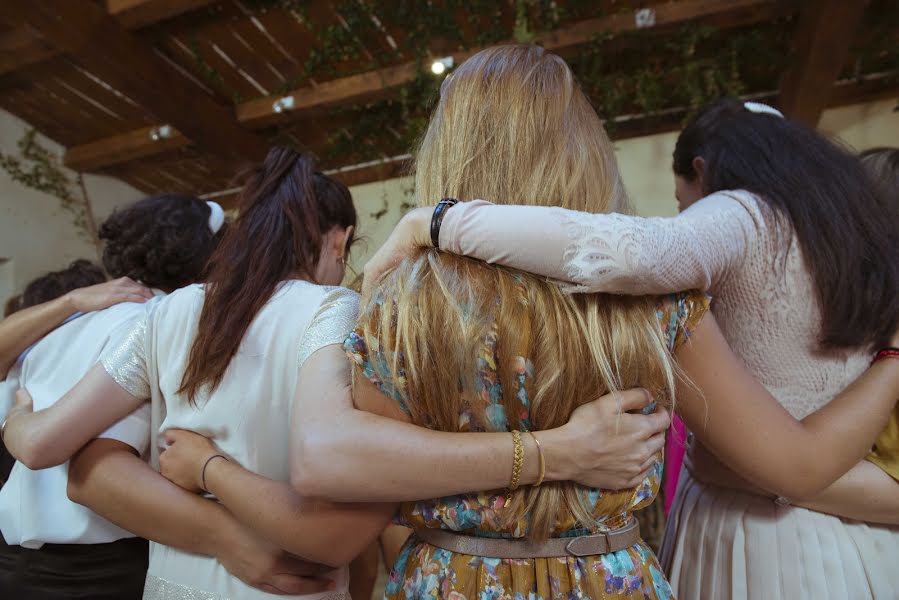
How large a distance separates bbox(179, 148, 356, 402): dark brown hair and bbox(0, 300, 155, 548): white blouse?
23 cm

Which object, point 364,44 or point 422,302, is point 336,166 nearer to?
point 364,44

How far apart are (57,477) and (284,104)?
3.19m

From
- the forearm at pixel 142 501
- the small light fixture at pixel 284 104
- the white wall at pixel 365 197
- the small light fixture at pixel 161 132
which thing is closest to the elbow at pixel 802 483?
the forearm at pixel 142 501

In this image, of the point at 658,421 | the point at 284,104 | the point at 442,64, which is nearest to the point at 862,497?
the point at 658,421

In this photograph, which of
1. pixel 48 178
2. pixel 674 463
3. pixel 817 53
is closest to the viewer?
pixel 674 463

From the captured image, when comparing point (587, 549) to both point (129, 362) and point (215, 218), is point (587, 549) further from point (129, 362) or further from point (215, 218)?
point (215, 218)

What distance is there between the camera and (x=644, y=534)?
9.52ft

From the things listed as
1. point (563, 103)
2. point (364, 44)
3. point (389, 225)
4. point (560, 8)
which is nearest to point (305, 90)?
point (364, 44)

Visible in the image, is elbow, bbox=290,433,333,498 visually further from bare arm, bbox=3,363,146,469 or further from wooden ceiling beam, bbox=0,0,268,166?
wooden ceiling beam, bbox=0,0,268,166

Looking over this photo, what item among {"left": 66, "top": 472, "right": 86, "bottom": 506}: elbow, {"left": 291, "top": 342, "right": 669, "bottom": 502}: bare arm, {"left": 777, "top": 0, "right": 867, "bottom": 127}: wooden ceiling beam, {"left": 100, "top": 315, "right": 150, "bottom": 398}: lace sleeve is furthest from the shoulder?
{"left": 777, "top": 0, "right": 867, "bottom": 127}: wooden ceiling beam

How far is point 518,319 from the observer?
76 centimetres

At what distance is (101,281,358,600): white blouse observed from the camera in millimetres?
1053

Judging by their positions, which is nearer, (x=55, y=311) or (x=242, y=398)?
(x=242, y=398)

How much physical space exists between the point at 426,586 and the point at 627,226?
0.55 meters
